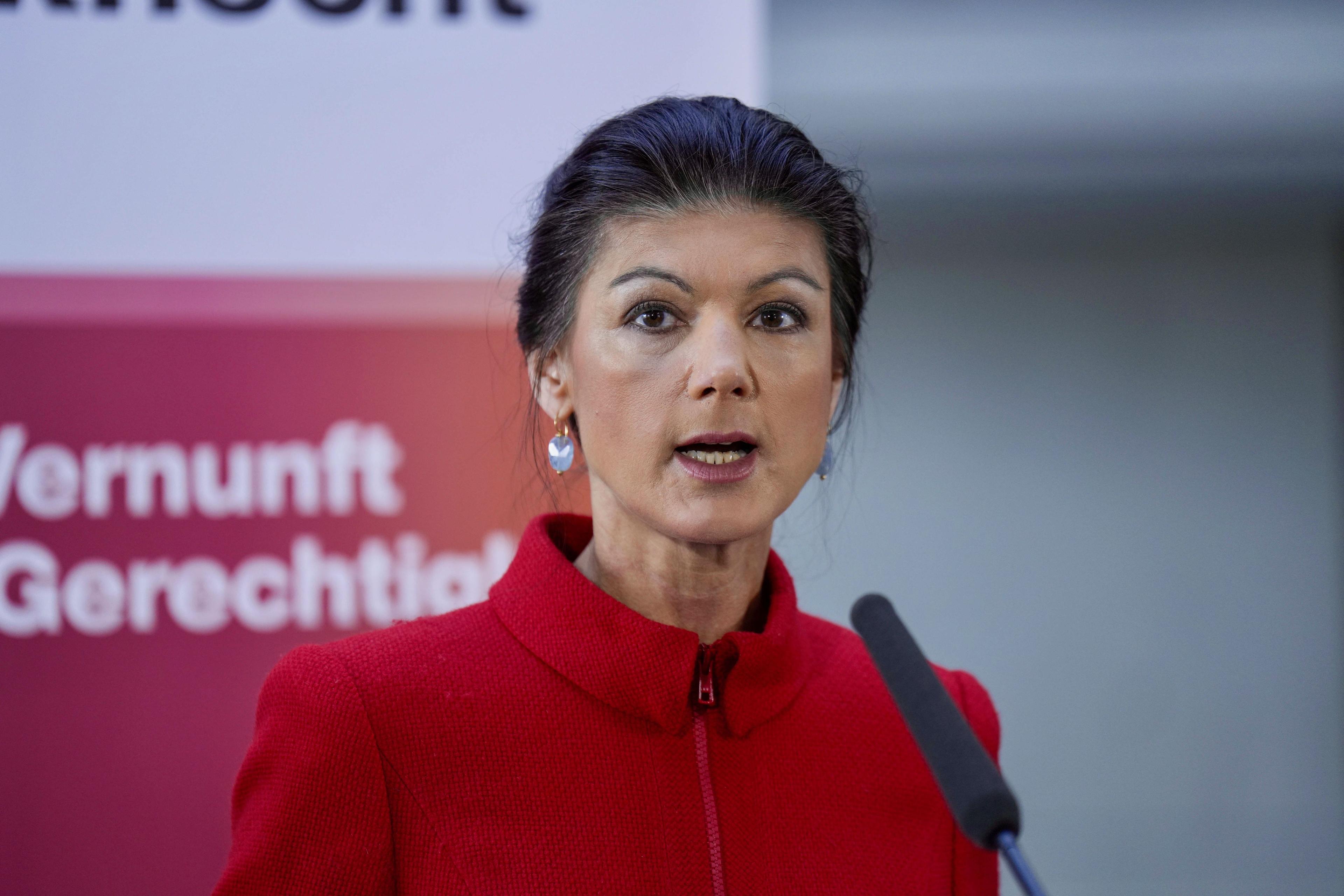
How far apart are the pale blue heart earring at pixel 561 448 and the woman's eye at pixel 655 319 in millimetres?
172

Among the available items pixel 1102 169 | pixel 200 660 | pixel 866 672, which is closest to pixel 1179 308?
pixel 1102 169

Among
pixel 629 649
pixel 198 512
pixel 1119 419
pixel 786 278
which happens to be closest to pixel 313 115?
pixel 198 512

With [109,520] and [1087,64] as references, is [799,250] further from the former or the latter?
[1087,64]

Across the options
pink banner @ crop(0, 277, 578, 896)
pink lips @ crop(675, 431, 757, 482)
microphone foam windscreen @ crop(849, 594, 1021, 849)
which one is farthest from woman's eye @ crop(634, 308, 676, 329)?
pink banner @ crop(0, 277, 578, 896)

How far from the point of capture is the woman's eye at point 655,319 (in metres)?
1.24

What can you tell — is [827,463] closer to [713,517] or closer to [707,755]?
[713,517]

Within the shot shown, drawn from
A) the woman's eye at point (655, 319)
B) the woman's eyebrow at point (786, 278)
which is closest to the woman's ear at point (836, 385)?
the woman's eyebrow at point (786, 278)

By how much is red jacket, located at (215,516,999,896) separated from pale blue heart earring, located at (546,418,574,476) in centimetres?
7

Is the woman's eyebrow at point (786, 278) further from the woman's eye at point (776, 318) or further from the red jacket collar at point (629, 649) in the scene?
the red jacket collar at point (629, 649)

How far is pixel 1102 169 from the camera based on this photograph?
11.9ft

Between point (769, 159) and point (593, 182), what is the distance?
18 cm

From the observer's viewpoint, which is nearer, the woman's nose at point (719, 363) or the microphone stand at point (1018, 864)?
the microphone stand at point (1018, 864)

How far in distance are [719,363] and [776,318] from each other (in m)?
0.12

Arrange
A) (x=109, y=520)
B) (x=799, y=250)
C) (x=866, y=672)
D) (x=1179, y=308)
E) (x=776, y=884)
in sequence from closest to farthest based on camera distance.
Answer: (x=776, y=884), (x=799, y=250), (x=866, y=672), (x=109, y=520), (x=1179, y=308)
